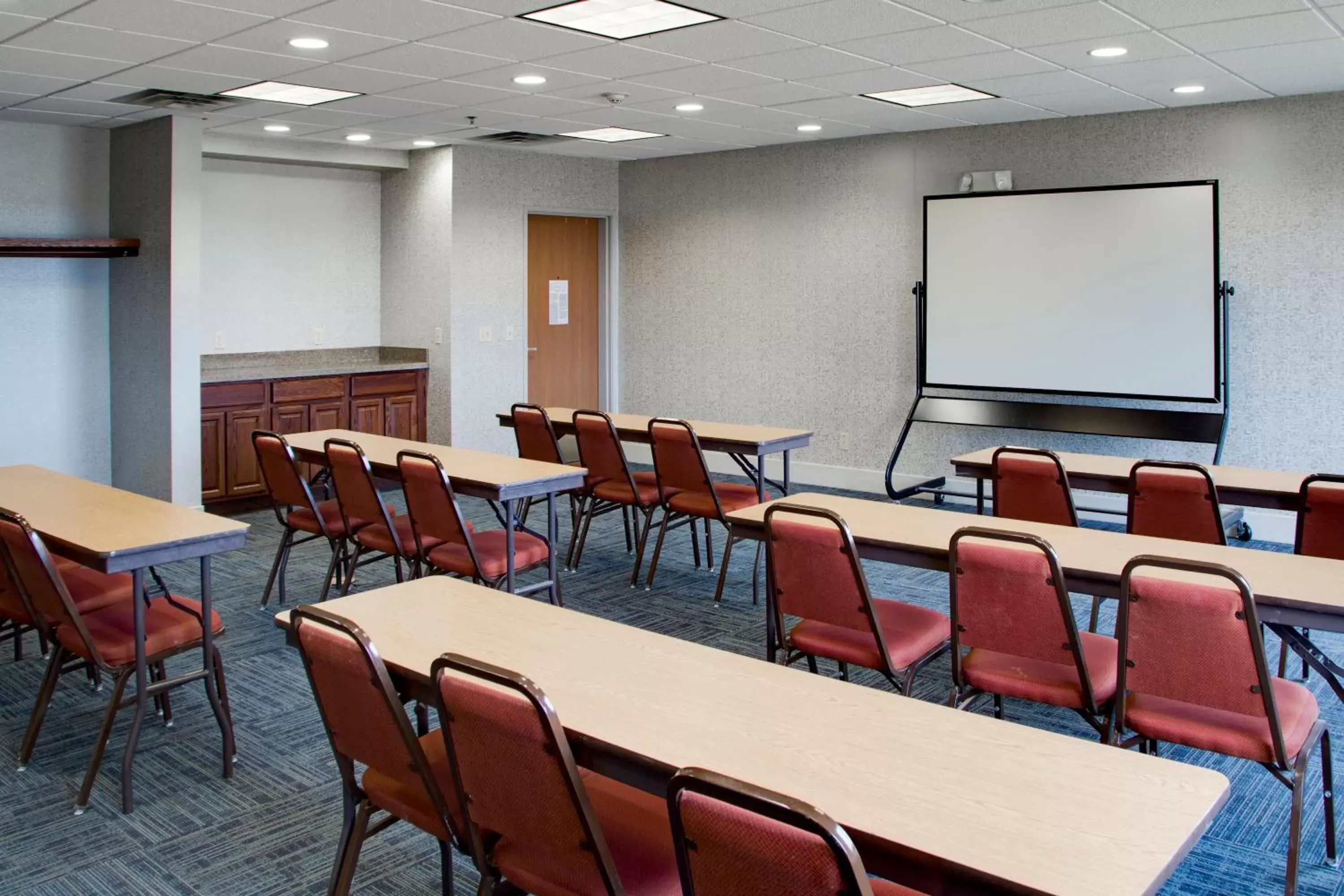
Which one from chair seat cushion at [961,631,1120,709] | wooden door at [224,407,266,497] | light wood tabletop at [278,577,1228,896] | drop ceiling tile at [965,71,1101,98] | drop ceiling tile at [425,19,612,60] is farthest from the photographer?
wooden door at [224,407,266,497]

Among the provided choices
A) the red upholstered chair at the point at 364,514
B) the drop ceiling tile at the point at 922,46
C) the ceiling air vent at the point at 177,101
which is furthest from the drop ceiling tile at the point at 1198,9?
the ceiling air vent at the point at 177,101

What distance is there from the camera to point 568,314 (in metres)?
9.44

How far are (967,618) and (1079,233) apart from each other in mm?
4573

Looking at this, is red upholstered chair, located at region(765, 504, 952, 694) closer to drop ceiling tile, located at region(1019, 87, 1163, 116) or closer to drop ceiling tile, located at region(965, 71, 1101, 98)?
drop ceiling tile, located at region(965, 71, 1101, 98)

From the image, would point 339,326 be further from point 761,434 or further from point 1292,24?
point 1292,24

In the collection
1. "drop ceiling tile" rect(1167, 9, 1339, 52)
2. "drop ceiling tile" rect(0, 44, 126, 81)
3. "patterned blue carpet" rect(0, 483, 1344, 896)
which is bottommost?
"patterned blue carpet" rect(0, 483, 1344, 896)

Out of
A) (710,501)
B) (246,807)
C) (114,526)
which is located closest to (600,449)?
(710,501)

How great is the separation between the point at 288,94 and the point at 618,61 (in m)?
2.10

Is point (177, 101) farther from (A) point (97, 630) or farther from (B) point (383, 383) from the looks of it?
(A) point (97, 630)

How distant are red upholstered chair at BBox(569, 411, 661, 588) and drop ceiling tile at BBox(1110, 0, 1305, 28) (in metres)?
2.90

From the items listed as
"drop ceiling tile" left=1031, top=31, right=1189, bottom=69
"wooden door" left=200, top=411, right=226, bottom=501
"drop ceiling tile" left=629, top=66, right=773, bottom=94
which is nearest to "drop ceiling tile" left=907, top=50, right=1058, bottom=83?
"drop ceiling tile" left=1031, top=31, right=1189, bottom=69

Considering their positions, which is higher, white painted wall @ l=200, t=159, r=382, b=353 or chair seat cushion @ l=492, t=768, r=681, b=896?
white painted wall @ l=200, t=159, r=382, b=353

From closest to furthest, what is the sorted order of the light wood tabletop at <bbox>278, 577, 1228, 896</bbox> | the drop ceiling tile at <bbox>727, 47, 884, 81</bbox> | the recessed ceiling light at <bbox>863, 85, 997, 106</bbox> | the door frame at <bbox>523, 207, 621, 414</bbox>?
1. the light wood tabletop at <bbox>278, 577, 1228, 896</bbox>
2. the drop ceiling tile at <bbox>727, 47, 884, 81</bbox>
3. the recessed ceiling light at <bbox>863, 85, 997, 106</bbox>
4. the door frame at <bbox>523, 207, 621, 414</bbox>

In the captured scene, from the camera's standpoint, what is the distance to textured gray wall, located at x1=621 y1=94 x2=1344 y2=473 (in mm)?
6297
